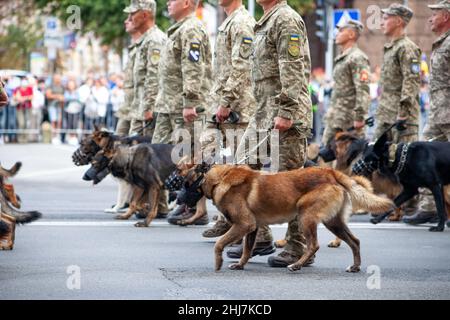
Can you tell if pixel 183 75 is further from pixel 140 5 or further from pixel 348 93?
pixel 348 93

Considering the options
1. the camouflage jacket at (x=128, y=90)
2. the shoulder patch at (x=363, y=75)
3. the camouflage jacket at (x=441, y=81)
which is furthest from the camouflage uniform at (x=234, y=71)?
the shoulder patch at (x=363, y=75)

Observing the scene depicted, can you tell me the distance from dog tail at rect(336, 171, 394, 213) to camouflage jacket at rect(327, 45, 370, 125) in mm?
5424

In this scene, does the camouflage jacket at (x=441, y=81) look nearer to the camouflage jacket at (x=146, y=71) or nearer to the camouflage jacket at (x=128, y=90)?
the camouflage jacket at (x=146, y=71)

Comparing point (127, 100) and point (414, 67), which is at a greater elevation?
point (414, 67)

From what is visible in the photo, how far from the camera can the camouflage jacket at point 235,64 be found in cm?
997

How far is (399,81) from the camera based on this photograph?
1348 cm

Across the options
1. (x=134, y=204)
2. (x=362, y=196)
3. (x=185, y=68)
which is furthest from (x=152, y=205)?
(x=362, y=196)

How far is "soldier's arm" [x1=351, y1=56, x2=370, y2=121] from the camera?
13.9 meters

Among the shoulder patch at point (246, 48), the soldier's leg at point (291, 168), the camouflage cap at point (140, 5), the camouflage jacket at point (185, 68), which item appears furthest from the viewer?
the camouflage cap at point (140, 5)

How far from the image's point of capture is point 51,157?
24.8 metres

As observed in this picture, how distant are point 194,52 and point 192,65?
0.14 m

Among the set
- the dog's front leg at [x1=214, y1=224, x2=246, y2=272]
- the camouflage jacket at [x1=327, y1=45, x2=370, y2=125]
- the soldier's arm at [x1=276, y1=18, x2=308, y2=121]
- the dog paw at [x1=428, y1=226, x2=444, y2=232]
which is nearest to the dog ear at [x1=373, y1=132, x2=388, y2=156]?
the dog paw at [x1=428, y1=226, x2=444, y2=232]
